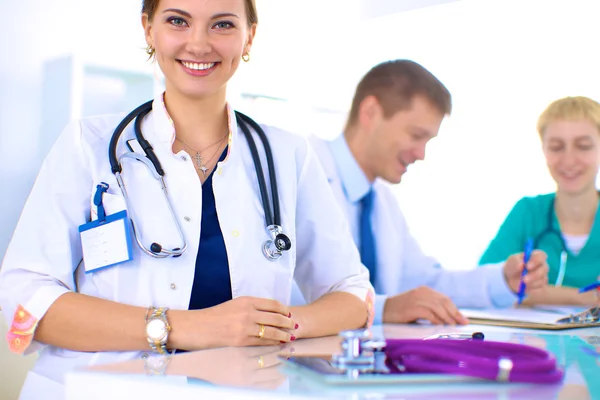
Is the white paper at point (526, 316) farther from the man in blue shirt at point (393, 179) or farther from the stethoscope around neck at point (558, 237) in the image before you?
the stethoscope around neck at point (558, 237)

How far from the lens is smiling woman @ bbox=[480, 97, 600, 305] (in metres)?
2.47

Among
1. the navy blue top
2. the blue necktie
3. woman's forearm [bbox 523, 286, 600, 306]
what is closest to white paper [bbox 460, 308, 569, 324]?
woman's forearm [bbox 523, 286, 600, 306]

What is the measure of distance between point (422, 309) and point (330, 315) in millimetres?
435

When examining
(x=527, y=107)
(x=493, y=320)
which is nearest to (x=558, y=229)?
(x=527, y=107)

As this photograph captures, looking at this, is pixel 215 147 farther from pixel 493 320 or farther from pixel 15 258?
pixel 493 320

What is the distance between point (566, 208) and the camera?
256 cm

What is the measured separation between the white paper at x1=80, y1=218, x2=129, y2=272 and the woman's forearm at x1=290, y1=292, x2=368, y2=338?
0.30 m

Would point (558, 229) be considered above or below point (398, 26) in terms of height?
below

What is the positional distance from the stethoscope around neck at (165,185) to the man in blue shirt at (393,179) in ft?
2.58

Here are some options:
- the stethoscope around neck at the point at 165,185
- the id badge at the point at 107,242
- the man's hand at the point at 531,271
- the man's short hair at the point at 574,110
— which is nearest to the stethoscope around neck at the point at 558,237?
the man's short hair at the point at 574,110

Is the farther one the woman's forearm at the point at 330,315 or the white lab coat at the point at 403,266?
the white lab coat at the point at 403,266

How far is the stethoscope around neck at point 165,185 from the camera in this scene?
118 centimetres

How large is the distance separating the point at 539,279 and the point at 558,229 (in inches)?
25.1

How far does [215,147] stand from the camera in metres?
1.38
